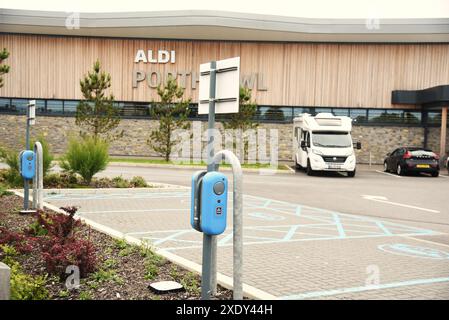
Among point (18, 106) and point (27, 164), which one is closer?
point (27, 164)

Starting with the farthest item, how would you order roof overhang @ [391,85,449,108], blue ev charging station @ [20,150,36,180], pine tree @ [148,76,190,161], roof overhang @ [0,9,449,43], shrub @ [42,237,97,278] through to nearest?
roof overhang @ [0,9,449,43] → pine tree @ [148,76,190,161] → roof overhang @ [391,85,449,108] → blue ev charging station @ [20,150,36,180] → shrub @ [42,237,97,278]

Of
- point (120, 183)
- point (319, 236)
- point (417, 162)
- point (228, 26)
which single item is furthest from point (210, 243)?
point (228, 26)

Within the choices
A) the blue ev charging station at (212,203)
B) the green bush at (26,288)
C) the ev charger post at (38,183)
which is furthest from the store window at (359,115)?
the blue ev charging station at (212,203)

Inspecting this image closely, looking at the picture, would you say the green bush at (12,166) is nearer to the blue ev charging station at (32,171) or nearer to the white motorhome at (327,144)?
the blue ev charging station at (32,171)

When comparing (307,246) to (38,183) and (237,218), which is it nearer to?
(237,218)

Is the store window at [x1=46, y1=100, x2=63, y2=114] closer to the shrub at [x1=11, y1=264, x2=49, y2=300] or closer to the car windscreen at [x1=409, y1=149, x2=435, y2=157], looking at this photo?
the car windscreen at [x1=409, y1=149, x2=435, y2=157]

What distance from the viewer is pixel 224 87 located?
4.37 m

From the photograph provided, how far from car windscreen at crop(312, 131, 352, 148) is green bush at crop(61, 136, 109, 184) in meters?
11.1

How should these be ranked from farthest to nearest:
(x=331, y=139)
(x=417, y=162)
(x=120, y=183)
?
(x=417, y=162) < (x=331, y=139) < (x=120, y=183)

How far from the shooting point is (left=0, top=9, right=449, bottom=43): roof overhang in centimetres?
2838

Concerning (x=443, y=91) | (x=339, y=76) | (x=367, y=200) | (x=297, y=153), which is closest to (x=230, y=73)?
(x=367, y=200)

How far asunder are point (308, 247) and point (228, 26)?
22902mm

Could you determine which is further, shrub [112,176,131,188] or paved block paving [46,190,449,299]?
shrub [112,176,131,188]

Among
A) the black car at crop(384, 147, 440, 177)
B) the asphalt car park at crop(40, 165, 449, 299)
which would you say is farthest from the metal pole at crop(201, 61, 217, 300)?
the black car at crop(384, 147, 440, 177)
